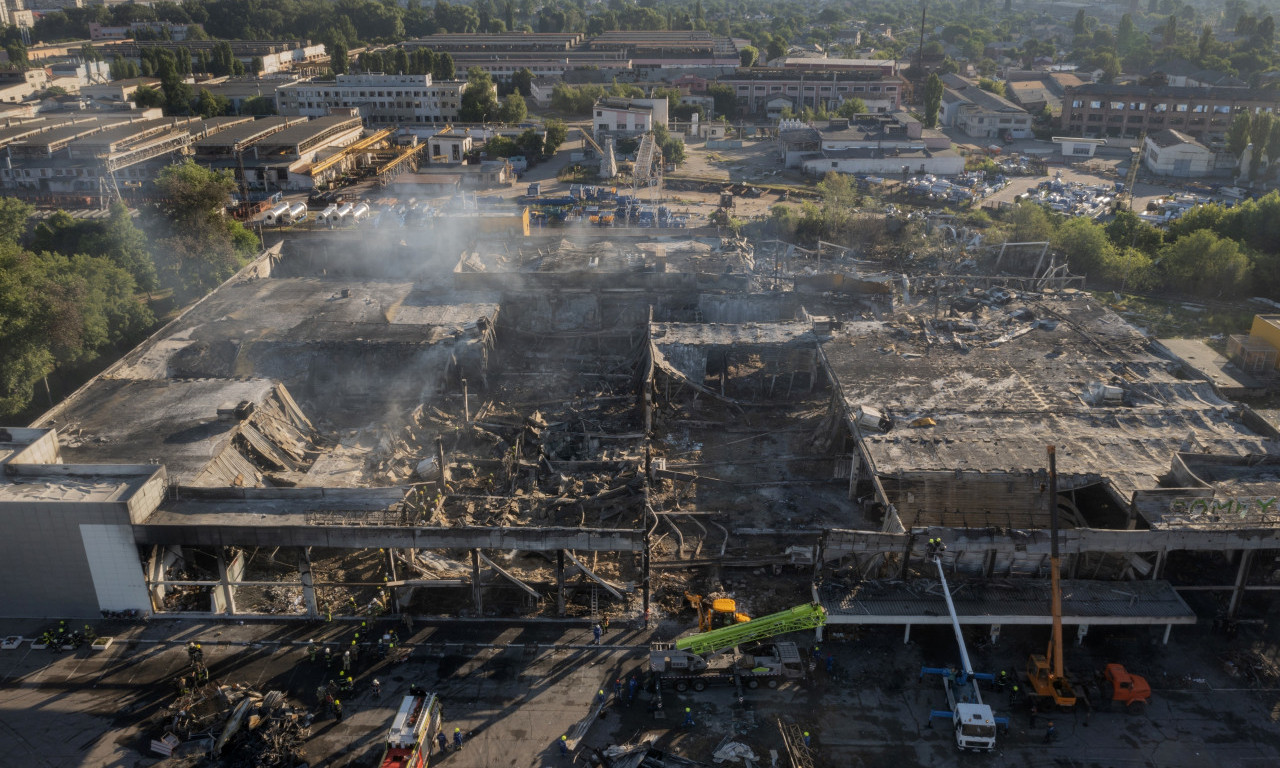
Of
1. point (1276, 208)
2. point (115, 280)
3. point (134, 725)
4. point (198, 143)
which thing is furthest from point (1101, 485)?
point (198, 143)

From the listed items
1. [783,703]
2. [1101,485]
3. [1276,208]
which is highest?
[1276,208]

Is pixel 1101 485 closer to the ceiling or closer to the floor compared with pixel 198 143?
closer to the floor

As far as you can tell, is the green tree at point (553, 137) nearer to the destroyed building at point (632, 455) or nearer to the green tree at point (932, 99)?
the green tree at point (932, 99)

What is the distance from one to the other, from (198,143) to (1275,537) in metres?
72.7

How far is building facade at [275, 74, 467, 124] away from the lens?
8700 centimetres

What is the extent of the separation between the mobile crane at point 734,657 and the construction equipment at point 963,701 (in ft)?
9.38

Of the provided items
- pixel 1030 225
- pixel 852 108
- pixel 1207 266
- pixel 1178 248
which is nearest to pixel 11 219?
pixel 1030 225

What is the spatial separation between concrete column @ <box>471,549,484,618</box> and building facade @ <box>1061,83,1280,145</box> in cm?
8320

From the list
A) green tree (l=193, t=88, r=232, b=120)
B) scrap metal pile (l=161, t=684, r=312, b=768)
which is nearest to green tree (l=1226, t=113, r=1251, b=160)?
scrap metal pile (l=161, t=684, r=312, b=768)

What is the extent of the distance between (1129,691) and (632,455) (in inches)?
600

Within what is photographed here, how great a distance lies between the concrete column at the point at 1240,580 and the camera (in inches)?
829

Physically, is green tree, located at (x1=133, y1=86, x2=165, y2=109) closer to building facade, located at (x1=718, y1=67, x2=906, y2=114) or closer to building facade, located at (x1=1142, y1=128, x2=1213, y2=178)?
building facade, located at (x1=718, y1=67, x2=906, y2=114)

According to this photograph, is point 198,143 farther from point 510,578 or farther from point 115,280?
point 510,578

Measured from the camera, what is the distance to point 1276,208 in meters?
46.7
